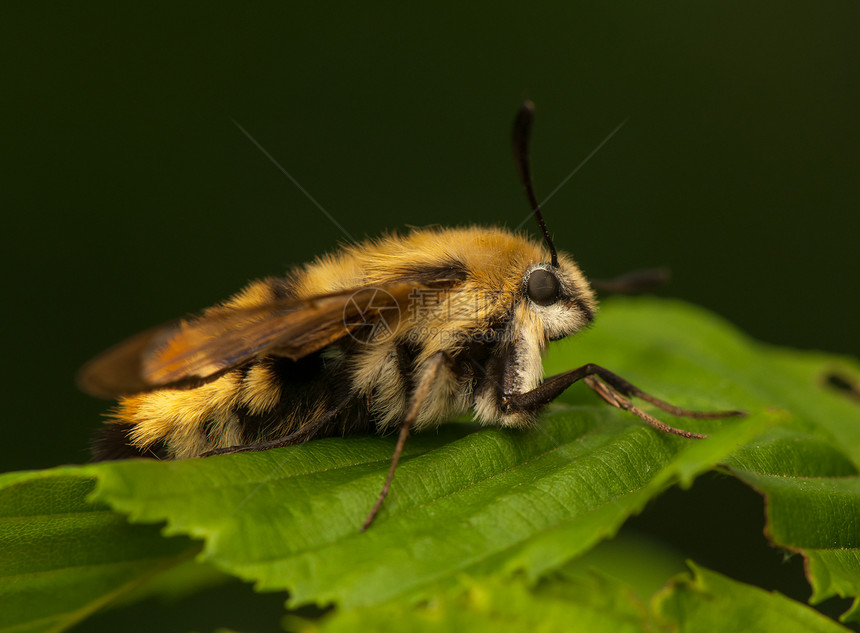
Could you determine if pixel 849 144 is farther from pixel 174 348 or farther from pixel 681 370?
pixel 174 348

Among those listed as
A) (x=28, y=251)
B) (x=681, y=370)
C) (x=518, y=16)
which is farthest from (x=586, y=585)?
(x=518, y=16)

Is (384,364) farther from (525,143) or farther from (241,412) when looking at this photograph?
(525,143)

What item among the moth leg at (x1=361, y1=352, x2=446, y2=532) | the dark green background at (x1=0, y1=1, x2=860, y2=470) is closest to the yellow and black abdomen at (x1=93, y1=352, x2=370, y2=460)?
the moth leg at (x1=361, y1=352, x2=446, y2=532)

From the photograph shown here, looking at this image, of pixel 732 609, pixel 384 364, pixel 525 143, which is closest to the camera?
pixel 732 609

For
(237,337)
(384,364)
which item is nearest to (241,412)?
(237,337)
